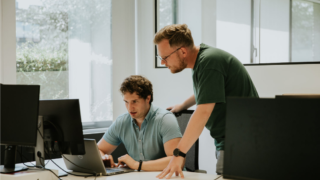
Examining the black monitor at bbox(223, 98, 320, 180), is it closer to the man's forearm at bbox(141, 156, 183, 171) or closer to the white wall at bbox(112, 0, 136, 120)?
the man's forearm at bbox(141, 156, 183, 171)

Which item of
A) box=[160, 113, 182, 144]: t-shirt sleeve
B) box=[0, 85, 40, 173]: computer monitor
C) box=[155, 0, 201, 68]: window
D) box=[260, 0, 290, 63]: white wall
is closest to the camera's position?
box=[0, 85, 40, 173]: computer monitor

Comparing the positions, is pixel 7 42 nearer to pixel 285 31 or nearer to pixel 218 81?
pixel 218 81

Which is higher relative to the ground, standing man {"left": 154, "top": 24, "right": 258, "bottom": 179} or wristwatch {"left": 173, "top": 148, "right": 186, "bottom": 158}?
standing man {"left": 154, "top": 24, "right": 258, "bottom": 179}

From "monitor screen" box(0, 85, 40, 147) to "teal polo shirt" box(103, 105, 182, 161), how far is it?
74cm

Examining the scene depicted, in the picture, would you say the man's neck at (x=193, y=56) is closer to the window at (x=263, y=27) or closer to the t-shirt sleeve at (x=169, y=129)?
the t-shirt sleeve at (x=169, y=129)

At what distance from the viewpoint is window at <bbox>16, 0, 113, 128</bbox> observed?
2795 mm

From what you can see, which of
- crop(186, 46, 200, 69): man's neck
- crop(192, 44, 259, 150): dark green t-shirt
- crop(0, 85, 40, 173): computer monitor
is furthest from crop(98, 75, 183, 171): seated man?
crop(0, 85, 40, 173): computer monitor

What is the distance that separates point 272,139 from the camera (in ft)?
3.27

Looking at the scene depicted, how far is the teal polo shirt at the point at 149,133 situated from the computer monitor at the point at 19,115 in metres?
0.74

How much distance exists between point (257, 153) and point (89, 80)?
8.05 feet

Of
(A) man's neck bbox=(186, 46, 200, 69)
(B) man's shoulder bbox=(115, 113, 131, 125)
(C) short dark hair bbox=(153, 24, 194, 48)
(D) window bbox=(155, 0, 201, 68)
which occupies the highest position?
(D) window bbox=(155, 0, 201, 68)

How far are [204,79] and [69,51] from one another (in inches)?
72.0

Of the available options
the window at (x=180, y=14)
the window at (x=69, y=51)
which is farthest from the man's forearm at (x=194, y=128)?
the window at (x=69, y=51)

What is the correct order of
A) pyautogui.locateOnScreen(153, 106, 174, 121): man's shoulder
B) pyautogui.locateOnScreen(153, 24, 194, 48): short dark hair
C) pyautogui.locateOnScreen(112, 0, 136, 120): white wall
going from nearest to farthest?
pyautogui.locateOnScreen(153, 24, 194, 48): short dark hair, pyautogui.locateOnScreen(153, 106, 174, 121): man's shoulder, pyautogui.locateOnScreen(112, 0, 136, 120): white wall
